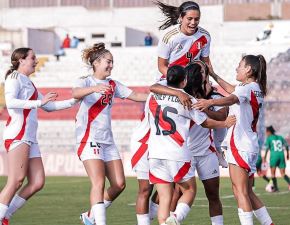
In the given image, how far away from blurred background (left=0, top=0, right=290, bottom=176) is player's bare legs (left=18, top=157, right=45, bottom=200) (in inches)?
683

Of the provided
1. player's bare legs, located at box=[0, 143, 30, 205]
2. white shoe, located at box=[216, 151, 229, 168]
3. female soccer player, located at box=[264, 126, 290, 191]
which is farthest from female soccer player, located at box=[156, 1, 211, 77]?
female soccer player, located at box=[264, 126, 290, 191]

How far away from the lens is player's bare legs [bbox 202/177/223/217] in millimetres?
11875

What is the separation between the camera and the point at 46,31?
5166 centimetres

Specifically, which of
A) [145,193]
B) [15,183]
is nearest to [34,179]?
[15,183]

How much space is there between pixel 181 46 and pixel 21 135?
7.09 ft

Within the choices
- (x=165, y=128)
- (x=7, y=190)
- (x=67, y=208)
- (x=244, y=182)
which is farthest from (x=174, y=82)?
(x=67, y=208)

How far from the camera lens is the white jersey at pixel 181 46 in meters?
12.1

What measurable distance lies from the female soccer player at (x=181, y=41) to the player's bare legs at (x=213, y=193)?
1351mm

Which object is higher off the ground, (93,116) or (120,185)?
(93,116)

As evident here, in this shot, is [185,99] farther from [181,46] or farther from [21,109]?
[21,109]

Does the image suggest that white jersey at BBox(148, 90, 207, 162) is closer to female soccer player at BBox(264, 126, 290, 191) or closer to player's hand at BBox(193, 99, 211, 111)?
player's hand at BBox(193, 99, 211, 111)

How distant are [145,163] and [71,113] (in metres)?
24.9

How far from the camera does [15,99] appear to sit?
39.7 feet

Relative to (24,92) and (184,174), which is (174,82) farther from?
(24,92)
